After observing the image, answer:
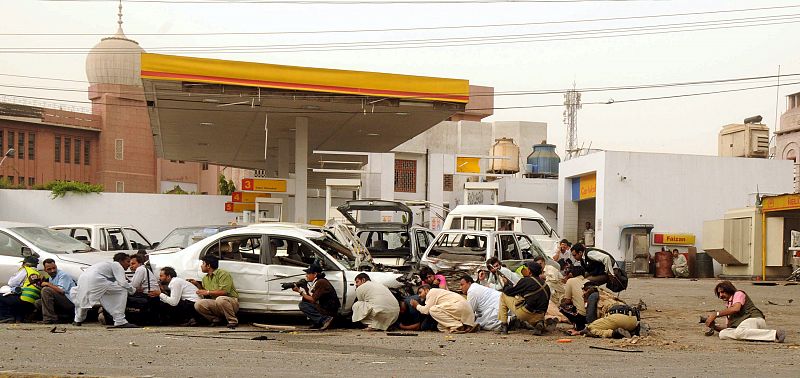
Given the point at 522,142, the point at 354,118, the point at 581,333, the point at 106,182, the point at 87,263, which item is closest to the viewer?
the point at 581,333

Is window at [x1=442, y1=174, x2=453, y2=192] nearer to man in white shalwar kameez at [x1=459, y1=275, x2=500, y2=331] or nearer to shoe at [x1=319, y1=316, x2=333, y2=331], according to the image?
man in white shalwar kameez at [x1=459, y1=275, x2=500, y2=331]

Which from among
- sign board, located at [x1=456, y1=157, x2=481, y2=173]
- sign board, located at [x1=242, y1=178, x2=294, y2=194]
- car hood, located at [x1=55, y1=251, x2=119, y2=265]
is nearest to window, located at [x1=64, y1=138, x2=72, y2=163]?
sign board, located at [x1=242, y1=178, x2=294, y2=194]

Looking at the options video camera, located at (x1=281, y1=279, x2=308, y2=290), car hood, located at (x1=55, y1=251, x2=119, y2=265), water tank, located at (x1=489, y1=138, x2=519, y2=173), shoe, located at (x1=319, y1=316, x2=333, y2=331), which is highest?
water tank, located at (x1=489, y1=138, x2=519, y2=173)

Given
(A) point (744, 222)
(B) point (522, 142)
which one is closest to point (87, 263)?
(A) point (744, 222)

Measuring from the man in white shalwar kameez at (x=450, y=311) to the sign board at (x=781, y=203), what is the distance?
17.5 meters

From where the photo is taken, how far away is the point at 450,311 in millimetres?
13375

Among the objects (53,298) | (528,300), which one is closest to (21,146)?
(53,298)

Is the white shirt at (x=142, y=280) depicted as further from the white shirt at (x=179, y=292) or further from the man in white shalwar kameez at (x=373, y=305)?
the man in white shalwar kameez at (x=373, y=305)

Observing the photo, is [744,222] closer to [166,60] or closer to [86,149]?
[166,60]

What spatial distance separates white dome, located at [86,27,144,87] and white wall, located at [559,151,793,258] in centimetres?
3881

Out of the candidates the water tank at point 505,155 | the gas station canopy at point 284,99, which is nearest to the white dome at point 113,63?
the water tank at point 505,155

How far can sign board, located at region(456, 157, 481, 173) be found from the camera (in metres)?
33.6

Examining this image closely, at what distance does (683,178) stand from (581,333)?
80.3 ft

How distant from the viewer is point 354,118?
31734 millimetres
